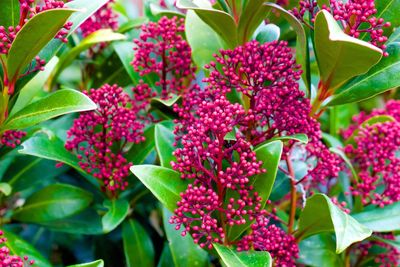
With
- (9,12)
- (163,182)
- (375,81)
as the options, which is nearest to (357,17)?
(375,81)

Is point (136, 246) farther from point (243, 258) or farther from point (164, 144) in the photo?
point (243, 258)

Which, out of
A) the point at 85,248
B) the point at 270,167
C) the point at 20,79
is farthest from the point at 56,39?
the point at 85,248

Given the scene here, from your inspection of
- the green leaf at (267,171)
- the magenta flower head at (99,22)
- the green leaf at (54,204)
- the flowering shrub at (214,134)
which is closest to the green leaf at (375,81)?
the flowering shrub at (214,134)

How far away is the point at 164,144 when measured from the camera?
59.3 inches

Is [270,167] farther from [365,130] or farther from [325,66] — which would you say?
[365,130]

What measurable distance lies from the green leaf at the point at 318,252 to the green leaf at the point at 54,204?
687 mm

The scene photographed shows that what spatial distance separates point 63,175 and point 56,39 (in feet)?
2.49

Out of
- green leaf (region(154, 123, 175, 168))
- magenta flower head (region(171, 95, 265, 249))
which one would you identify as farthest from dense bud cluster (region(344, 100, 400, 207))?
green leaf (region(154, 123, 175, 168))

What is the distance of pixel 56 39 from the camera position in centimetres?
150

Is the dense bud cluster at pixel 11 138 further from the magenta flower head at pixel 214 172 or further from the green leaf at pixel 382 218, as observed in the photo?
the green leaf at pixel 382 218

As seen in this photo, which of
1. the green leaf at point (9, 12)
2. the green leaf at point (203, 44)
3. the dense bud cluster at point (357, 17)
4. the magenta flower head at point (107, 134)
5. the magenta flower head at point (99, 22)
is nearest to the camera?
the dense bud cluster at point (357, 17)

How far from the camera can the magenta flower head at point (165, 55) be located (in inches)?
66.9

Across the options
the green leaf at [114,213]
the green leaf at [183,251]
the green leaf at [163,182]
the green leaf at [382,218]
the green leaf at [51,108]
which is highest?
the green leaf at [51,108]

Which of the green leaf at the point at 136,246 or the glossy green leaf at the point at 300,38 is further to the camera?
the green leaf at the point at 136,246
